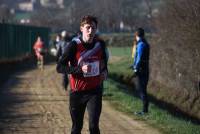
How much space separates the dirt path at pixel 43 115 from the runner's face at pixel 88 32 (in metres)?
4.09

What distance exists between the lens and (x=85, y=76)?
853 centimetres

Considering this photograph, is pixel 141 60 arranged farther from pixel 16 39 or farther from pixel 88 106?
pixel 16 39

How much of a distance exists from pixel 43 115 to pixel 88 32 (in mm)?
6535

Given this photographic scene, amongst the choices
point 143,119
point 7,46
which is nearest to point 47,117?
point 143,119

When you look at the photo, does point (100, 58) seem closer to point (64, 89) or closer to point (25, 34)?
point (64, 89)

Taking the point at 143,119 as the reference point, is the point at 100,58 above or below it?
above

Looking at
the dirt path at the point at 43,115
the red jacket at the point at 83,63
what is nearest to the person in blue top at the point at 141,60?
the dirt path at the point at 43,115

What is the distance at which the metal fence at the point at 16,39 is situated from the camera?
32.0 meters

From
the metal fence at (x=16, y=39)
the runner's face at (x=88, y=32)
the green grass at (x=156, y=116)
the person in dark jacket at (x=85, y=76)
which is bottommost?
the green grass at (x=156, y=116)

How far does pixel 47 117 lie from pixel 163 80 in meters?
13.7

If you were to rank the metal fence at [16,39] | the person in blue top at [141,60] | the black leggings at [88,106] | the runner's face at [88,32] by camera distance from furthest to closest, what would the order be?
the metal fence at [16,39] < the person in blue top at [141,60] < the black leggings at [88,106] < the runner's face at [88,32]

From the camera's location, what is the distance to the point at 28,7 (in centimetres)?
12144

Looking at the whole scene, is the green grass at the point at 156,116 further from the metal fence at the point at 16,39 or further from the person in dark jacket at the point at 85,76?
the metal fence at the point at 16,39

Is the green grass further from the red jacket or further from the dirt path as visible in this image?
the red jacket
